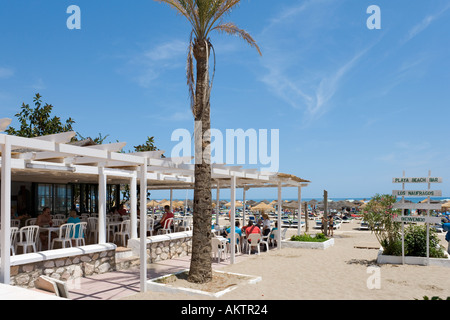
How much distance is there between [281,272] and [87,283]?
15.1 ft

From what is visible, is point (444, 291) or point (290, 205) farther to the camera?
point (290, 205)

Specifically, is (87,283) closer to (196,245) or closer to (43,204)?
(196,245)

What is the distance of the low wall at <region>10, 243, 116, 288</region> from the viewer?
7.00 m

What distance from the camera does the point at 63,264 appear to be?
7891mm

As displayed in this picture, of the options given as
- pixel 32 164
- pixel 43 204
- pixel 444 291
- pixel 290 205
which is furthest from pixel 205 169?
pixel 290 205

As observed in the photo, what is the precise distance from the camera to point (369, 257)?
38.4 ft

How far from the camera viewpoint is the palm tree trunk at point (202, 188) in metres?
7.59

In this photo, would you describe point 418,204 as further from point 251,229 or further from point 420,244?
point 251,229

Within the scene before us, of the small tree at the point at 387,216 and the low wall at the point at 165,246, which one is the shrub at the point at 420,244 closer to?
the small tree at the point at 387,216

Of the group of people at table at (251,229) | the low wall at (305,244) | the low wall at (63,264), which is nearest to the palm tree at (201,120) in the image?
the low wall at (63,264)

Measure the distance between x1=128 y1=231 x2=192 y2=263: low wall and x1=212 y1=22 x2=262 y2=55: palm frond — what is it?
5981 mm

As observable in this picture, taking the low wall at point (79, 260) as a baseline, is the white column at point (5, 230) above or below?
above

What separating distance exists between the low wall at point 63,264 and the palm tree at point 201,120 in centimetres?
257
